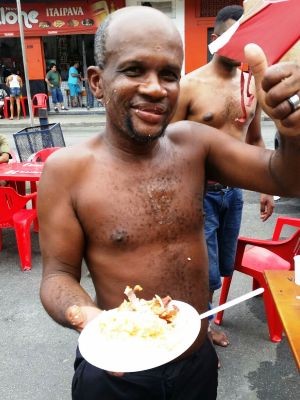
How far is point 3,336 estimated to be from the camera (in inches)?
135

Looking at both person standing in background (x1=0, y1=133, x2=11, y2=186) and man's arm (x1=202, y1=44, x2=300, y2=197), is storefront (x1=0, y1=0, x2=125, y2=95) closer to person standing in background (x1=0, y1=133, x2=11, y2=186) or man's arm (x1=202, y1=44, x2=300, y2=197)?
person standing in background (x1=0, y1=133, x2=11, y2=186)

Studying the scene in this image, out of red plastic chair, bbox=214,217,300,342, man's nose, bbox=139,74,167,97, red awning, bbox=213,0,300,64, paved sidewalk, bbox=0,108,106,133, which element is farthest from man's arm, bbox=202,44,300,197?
paved sidewalk, bbox=0,108,106,133

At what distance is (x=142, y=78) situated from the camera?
1.37m

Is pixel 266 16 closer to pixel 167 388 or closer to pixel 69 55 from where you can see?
pixel 167 388

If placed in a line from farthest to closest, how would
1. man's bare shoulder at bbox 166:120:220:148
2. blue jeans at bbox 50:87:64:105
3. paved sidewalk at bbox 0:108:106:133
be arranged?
blue jeans at bbox 50:87:64:105
paved sidewalk at bbox 0:108:106:133
man's bare shoulder at bbox 166:120:220:148

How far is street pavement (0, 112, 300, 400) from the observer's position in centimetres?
281

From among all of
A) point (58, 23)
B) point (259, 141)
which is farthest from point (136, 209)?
point (58, 23)

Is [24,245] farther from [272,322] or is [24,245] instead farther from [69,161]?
[69,161]

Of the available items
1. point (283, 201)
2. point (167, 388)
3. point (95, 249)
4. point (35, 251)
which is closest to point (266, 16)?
point (95, 249)

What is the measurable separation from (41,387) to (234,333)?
1508mm

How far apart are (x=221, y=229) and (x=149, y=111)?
73.8 inches

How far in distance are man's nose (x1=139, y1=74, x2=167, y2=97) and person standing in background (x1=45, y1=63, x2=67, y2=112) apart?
16552 mm

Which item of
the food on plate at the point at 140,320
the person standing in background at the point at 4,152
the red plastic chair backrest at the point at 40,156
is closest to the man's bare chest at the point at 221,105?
the food on plate at the point at 140,320

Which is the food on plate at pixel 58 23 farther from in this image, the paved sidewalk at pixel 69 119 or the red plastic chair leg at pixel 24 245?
the red plastic chair leg at pixel 24 245
